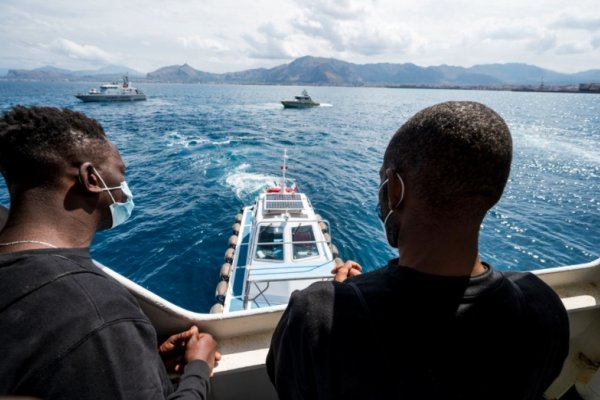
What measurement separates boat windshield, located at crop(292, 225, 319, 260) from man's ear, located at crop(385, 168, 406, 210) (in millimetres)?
7846

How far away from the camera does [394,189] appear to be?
1454mm

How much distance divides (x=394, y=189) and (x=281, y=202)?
10684 millimetres

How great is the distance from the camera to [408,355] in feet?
3.79

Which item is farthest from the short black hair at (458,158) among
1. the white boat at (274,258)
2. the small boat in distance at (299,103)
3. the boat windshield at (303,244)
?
the small boat in distance at (299,103)

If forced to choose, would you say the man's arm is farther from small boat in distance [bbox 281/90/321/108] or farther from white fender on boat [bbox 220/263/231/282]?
small boat in distance [bbox 281/90/321/108]

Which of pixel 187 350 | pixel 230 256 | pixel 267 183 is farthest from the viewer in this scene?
pixel 267 183

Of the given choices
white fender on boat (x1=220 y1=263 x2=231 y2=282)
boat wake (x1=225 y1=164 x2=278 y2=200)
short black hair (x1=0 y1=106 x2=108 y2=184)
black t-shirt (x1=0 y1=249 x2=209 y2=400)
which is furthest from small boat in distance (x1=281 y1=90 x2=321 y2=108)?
black t-shirt (x1=0 y1=249 x2=209 y2=400)

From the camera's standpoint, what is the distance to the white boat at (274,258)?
8.46m

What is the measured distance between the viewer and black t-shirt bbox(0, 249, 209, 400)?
1.14 metres

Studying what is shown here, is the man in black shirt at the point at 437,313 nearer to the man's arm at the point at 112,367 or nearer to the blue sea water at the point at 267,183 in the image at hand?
the man's arm at the point at 112,367

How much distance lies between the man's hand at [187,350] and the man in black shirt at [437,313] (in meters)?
1.00

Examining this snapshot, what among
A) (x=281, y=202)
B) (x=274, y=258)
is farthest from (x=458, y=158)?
(x=281, y=202)

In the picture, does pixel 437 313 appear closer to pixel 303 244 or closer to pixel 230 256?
pixel 303 244

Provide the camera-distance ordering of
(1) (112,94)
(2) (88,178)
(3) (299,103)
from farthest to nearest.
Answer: (3) (299,103) < (1) (112,94) < (2) (88,178)
